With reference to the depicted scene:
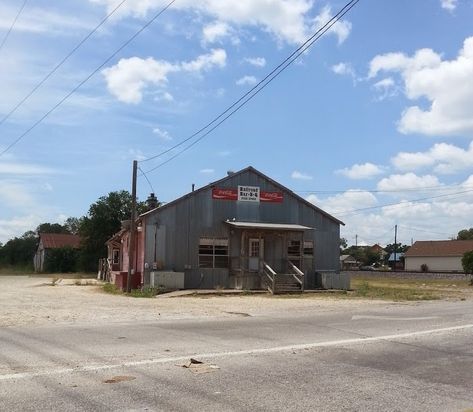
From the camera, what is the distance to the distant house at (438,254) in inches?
3642

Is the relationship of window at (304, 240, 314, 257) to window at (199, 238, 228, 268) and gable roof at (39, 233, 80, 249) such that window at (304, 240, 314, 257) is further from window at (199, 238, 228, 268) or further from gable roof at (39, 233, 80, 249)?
gable roof at (39, 233, 80, 249)

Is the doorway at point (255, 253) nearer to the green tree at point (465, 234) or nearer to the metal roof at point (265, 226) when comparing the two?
the metal roof at point (265, 226)

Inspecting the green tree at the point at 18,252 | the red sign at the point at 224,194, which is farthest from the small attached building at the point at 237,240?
the green tree at the point at 18,252

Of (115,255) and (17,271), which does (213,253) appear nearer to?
(115,255)

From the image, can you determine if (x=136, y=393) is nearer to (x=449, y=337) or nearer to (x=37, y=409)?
(x=37, y=409)

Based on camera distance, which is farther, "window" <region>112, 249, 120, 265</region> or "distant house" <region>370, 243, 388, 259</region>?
"distant house" <region>370, 243, 388, 259</region>

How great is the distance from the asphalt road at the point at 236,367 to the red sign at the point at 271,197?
61.1 ft

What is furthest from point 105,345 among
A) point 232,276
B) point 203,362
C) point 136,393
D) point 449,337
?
point 232,276

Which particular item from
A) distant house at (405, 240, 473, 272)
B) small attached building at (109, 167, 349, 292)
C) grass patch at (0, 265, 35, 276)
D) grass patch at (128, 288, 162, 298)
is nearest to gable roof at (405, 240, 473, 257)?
distant house at (405, 240, 473, 272)

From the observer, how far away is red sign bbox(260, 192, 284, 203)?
3284 cm

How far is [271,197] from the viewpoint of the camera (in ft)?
109

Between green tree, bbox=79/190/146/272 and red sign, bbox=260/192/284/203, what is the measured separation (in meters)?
31.9

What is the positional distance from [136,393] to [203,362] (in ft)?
7.06

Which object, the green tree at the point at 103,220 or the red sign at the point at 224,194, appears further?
the green tree at the point at 103,220
